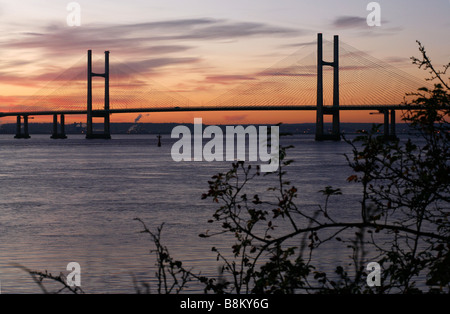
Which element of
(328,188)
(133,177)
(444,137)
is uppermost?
(444,137)

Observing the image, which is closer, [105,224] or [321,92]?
[105,224]

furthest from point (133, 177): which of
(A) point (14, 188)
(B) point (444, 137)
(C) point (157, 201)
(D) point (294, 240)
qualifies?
(B) point (444, 137)

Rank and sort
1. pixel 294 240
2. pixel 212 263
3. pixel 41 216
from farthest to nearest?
1. pixel 41 216
2. pixel 294 240
3. pixel 212 263

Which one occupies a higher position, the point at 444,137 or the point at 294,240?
the point at 444,137

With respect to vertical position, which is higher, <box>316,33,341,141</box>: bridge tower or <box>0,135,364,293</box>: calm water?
<box>316,33,341,141</box>: bridge tower

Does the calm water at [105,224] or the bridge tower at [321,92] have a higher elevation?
the bridge tower at [321,92]

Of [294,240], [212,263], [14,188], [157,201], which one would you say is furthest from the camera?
[14,188]

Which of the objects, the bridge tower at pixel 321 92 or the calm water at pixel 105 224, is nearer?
the calm water at pixel 105 224

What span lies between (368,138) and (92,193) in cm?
2210

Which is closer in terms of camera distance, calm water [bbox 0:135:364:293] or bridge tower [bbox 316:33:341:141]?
calm water [bbox 0:135:364:293]

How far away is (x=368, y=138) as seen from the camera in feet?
14.6

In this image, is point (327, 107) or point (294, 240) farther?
point (327, 107)

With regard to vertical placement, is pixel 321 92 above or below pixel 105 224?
above

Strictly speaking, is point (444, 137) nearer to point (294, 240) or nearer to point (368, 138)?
point (368, 138)
